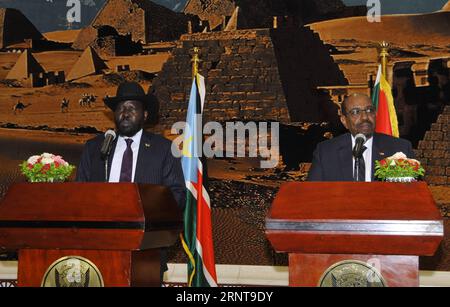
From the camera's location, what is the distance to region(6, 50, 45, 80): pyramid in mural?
343 inches

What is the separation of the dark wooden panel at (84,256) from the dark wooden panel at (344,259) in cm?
82

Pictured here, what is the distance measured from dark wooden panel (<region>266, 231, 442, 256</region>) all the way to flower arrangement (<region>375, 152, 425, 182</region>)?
41cm

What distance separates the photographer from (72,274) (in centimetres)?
348

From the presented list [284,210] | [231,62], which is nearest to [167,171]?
[284,210]

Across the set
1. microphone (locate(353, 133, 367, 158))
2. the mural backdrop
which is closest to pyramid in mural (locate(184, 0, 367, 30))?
the mural backdrop

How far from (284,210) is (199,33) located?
17.1 feet

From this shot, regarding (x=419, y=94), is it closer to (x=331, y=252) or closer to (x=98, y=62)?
(x=98, y=62)

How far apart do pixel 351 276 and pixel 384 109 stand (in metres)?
3.18

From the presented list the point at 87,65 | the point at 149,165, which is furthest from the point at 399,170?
the point at 87,65

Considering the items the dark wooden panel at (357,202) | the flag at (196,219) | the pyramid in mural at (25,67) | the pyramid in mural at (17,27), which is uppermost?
the pyramid in mural at (17,27)

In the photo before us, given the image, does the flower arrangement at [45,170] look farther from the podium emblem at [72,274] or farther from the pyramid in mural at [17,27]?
the pyramid in mural at [17,27]

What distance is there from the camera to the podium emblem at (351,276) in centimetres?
320

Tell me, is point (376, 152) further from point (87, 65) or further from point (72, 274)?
point (87, 65)

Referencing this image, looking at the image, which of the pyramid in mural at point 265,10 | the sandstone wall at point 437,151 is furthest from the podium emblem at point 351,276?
the pyramid in mural at point 265,10
